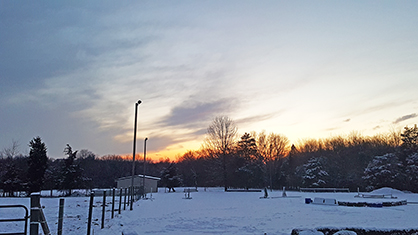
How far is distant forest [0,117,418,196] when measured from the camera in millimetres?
48500

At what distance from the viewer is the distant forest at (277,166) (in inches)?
1909

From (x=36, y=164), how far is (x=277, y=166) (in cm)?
5469

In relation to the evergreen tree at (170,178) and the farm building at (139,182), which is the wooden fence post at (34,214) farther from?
the evergreen tree at (170,178)

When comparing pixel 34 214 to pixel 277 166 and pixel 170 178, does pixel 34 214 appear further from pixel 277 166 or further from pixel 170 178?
pixel 277 166

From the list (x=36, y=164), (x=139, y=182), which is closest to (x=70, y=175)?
(x=36, y=164)

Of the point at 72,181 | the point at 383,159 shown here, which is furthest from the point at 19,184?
the point at 383,159

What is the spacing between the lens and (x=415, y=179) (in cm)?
4497

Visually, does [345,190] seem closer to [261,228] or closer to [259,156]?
[259,156]

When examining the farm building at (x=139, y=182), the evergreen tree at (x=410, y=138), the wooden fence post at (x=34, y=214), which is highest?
the evergreen tree at (x=410, y=138)

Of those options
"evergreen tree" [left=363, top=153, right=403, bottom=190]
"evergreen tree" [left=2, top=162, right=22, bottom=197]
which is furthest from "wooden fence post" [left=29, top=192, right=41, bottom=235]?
"evergreen tree" [left=2, top=162, right=22, bottom=197]

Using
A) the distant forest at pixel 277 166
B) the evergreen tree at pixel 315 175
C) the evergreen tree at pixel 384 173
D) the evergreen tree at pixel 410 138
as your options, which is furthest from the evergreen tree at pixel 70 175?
the evergreen tree at pixel 410 138

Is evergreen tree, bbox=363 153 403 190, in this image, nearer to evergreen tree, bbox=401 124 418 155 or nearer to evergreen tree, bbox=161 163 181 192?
evergreen tree, bbox=401 124 418 155

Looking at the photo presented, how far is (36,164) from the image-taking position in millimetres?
51594

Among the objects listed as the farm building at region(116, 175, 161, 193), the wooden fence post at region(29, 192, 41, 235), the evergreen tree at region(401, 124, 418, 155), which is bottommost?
the farm building at region(116, 175, 161, 193)
